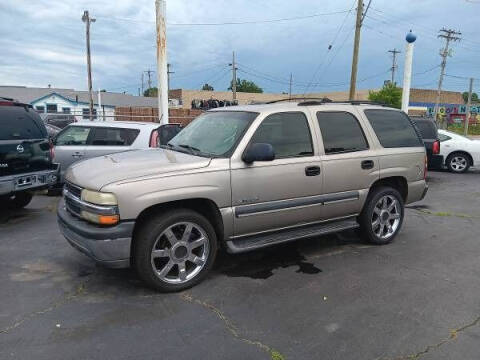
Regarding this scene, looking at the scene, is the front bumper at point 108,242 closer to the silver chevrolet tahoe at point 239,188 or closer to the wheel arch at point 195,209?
the silver chevrolet tahoe at point 239,188

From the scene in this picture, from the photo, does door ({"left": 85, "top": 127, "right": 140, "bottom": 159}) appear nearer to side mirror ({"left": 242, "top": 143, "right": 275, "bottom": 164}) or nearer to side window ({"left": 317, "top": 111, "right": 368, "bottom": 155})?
side window ({"left": 317, "top": 111, "right": 368, "bottom": 155})

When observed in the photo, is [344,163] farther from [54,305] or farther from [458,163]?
[458,163]

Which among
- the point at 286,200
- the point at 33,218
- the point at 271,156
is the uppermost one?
the point at 271,156

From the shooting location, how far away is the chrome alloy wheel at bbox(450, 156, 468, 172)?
1298cm

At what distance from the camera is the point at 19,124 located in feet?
20.9

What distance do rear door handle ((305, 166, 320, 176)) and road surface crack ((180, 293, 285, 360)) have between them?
182 centimetres

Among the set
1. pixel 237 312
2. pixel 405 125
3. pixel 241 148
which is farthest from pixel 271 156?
pixel 405 125

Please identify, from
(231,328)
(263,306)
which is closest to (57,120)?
(263,306)

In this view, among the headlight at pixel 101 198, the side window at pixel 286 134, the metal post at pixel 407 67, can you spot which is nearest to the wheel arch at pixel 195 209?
the headlight at pixel 101 198

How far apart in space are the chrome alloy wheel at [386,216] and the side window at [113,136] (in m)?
5.19

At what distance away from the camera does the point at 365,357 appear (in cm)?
293

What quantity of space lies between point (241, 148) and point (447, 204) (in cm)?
578

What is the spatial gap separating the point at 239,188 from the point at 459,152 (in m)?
11.3

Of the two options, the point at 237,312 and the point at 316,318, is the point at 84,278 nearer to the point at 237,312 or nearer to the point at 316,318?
the point at 237,312
